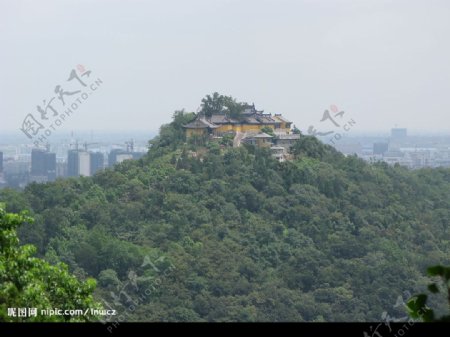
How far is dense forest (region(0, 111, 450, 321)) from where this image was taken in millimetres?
23906

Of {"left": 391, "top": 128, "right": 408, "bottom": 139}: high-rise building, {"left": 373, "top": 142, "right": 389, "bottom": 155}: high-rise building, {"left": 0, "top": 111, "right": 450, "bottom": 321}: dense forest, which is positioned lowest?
{"left": 0, "top": 111, "right": 450, "bottom": 321}: dense forest

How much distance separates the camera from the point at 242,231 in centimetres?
2772

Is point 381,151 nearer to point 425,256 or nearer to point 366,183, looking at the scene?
point 366,183

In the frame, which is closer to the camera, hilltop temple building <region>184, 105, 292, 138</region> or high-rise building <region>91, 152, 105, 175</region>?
hilltop temple building <region>184, 105, 292, 138</region>

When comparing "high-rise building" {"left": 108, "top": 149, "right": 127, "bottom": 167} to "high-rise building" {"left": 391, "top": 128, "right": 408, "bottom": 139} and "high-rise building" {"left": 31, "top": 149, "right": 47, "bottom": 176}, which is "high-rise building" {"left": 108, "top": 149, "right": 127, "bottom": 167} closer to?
"high-rise building" {"left": 31, "top": 149, "right": 47, "bottom": 176}

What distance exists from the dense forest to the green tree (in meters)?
16.0

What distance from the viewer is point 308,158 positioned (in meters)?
30.6

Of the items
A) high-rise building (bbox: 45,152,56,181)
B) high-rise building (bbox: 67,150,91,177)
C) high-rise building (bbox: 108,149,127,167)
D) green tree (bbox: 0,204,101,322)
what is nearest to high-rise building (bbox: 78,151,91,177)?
high-rise building (bbox: 67,150,91,177)

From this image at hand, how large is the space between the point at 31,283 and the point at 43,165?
32066mm

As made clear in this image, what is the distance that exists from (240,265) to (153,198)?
4058 millimetres

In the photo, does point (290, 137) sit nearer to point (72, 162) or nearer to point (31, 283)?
point (72, 162)

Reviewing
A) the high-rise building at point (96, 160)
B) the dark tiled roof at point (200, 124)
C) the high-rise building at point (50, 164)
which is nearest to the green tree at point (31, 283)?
the dark tiled roof at point (200, 124)
